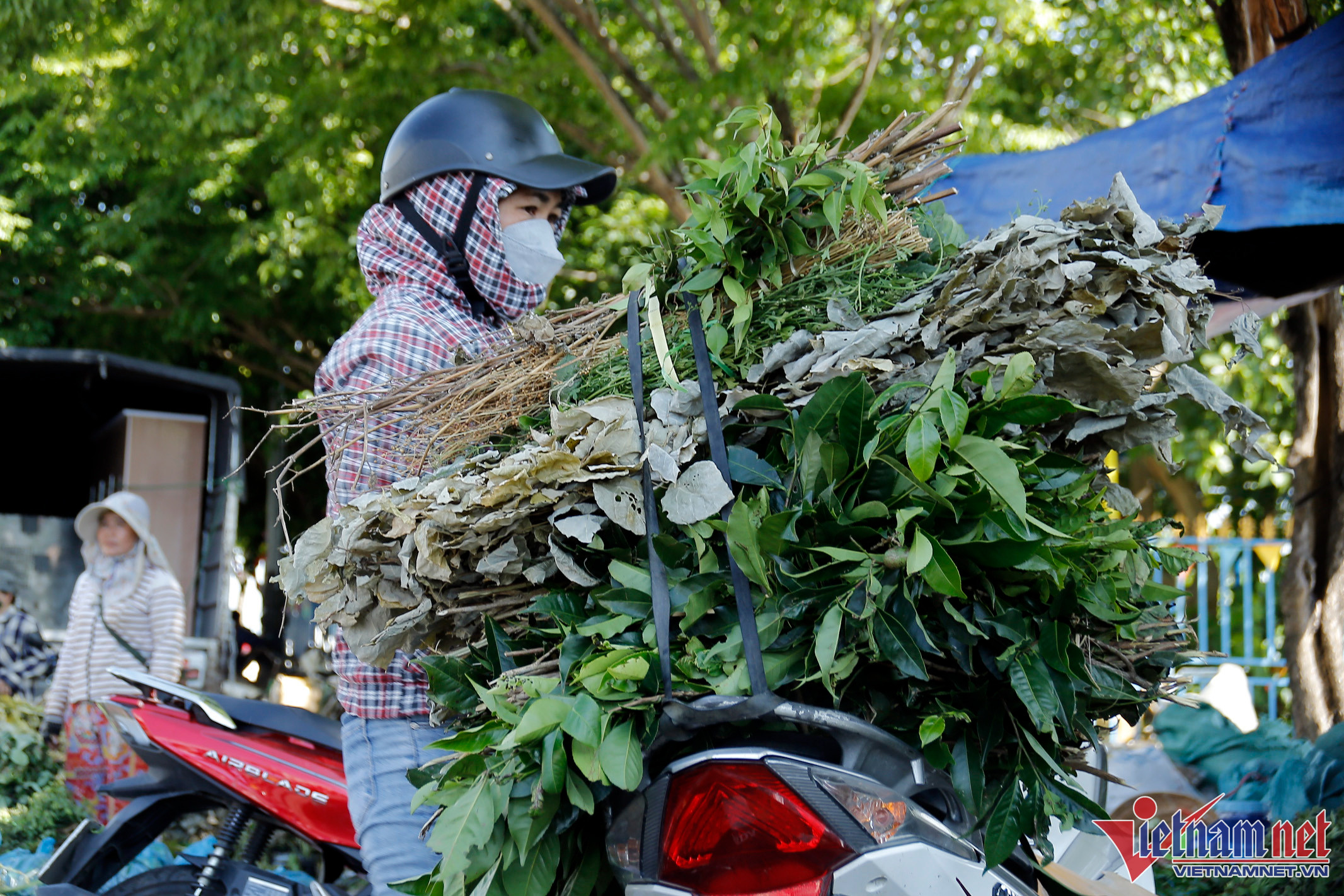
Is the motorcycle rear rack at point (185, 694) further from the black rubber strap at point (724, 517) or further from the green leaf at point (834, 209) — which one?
the green leaf at point (834, 209)

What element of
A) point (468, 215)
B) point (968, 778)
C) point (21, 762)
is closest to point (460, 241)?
Result: point (468, 215)

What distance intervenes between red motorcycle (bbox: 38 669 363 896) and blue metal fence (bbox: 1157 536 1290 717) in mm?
5588

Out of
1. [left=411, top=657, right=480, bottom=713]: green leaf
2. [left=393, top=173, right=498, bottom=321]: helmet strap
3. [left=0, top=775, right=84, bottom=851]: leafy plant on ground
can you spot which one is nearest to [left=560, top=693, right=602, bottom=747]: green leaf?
[left=411, top=657, right=480, bottom=713]: green leaf

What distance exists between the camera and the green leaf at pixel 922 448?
131 centimetres

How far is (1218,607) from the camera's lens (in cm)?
834

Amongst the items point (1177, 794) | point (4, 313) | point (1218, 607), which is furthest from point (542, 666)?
point (4, 313)

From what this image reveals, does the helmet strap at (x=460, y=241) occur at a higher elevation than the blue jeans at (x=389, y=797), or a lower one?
higher

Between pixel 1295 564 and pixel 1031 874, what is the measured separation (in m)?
3.14

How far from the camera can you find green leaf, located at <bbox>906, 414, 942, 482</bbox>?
1312 millimetres

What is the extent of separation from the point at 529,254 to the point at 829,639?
4.58 feet

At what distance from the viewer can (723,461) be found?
150cm

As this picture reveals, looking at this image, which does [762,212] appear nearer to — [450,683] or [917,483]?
[917,483]

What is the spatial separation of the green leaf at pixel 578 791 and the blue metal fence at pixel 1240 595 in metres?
6.12

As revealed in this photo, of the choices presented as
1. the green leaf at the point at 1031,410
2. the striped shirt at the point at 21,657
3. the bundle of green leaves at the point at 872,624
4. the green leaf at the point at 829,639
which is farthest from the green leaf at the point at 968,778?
the striped shirt at the point at 21,657
